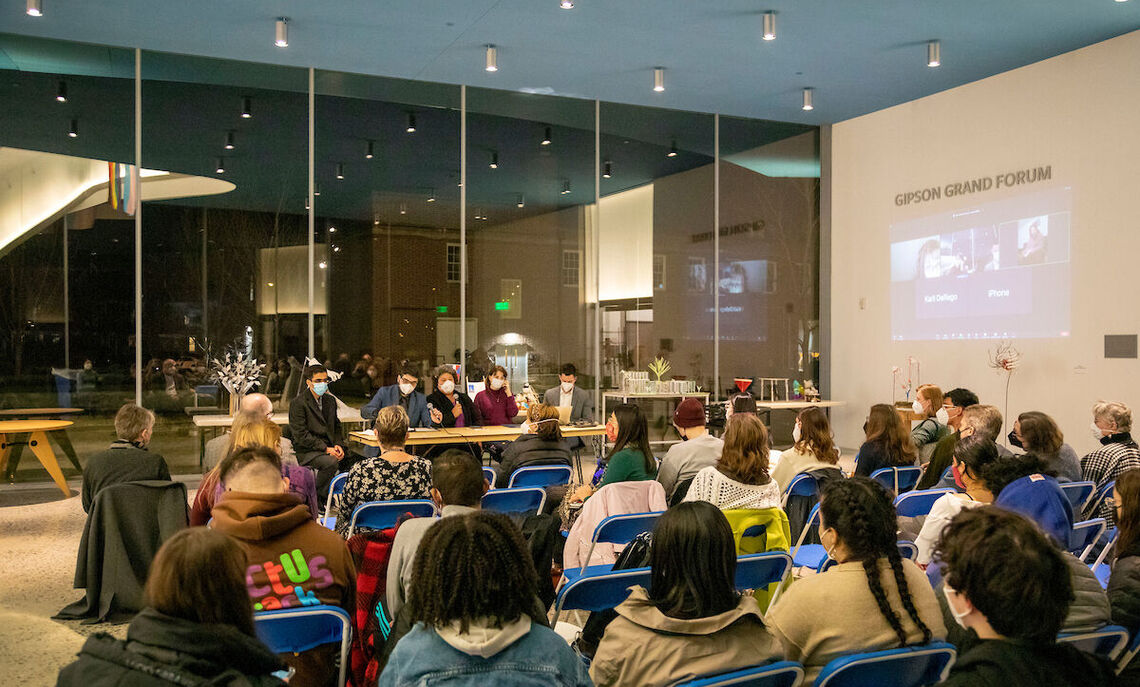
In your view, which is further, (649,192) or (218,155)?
(649,192)

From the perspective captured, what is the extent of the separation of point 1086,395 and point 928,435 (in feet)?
11.7

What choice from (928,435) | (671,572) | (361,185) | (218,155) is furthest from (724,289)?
(671,572)

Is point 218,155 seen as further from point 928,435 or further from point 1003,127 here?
point 1003,127

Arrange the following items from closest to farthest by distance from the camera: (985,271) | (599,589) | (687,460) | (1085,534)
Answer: (599,589) < (1085,534) < (687,460) < (985,271)

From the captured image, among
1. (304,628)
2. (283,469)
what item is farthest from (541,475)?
(304,628)

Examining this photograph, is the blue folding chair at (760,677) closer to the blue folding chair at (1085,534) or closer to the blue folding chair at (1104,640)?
the blue folding chair at (1104,640)

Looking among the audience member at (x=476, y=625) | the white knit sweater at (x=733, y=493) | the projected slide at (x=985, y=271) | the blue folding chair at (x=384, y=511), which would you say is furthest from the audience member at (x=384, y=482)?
the projected slide at (x=985, y=271)

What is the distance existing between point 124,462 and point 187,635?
3496 millimetres

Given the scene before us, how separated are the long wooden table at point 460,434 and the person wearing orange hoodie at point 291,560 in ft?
12.4

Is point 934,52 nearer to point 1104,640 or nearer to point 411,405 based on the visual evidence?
point 411,405

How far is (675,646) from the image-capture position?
6.89 feet

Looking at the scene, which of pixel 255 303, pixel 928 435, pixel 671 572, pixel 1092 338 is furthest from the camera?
pixel 255 303

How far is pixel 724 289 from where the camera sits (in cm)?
1149

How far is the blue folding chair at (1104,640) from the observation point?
224 cm
